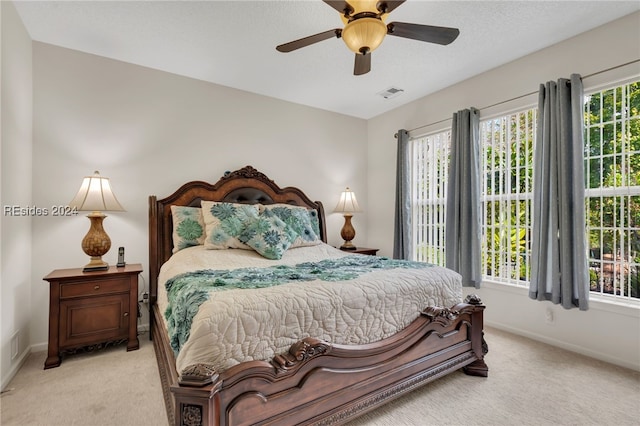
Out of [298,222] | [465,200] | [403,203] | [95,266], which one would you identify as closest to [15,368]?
[95,266]

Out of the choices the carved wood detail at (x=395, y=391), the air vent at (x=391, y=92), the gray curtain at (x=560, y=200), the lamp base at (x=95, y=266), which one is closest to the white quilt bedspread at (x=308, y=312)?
the carved wood detail at (x=395, y=391)

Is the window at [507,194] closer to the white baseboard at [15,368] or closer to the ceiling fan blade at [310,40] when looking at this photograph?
the ceiling fan blade at [310,40]

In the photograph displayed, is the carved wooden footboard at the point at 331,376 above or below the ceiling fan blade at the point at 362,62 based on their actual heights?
below

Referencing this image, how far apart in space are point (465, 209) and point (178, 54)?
328 cm

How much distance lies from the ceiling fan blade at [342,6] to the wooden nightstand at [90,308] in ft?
8.12

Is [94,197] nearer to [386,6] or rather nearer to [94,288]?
[94,288]

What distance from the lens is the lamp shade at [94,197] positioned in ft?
8.04

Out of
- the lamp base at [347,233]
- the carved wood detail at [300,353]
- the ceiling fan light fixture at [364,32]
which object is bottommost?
the carved wood detail at [300,353]

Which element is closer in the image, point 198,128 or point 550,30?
point 550,30

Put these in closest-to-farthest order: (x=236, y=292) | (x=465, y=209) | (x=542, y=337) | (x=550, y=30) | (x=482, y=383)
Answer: (x=236, y=292) → (x=482, y=383) → (x=550, y=30) → (x=542, y=337) → (x=465, y=209)

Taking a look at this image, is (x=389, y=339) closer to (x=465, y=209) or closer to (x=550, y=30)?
(x=465, y=209)

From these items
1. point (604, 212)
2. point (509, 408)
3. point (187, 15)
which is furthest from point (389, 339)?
point (187, 15)

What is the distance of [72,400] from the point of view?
1.85 metres

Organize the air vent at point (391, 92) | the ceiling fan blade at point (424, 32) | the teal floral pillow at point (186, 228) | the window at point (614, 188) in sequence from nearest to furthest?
1. the ceiling fan blade at point (424, 32)
2. the window at point (614, 188)
3. the teal floral pillow at point (186, 228)
4. the air vent at point (391, 92)
